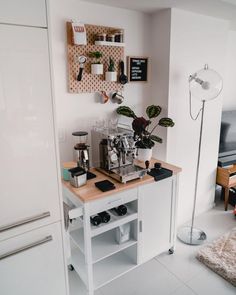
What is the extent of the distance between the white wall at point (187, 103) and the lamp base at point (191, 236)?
16 cm

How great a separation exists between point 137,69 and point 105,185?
1.24 metres

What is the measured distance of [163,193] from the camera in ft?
6.76

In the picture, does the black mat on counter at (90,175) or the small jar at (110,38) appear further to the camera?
the small jar at (110,38)

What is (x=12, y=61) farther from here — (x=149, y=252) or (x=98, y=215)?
(x=149, y=252)

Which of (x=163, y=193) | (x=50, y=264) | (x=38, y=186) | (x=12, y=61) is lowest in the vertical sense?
(x=50, y=264)

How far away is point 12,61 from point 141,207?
4.55 feet

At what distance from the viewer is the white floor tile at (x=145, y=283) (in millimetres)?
1925

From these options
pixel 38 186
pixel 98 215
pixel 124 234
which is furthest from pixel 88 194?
pixel 124 234

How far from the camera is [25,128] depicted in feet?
3.93

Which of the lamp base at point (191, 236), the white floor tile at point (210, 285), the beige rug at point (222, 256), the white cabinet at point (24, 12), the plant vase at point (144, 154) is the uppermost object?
the white cabinet at point (24, 12)

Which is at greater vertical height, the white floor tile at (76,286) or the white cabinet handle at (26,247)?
the white cabinet handle at (26,247)

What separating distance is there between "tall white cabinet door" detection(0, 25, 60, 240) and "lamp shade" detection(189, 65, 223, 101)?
5.04 feet

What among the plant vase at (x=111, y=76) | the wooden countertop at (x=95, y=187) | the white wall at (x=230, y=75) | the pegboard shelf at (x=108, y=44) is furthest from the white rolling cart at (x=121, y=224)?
the white wall at (x=230, y=75)

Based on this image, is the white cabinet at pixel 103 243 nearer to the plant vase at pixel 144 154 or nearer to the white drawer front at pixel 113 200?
the white drawer front at pixel 113 200
